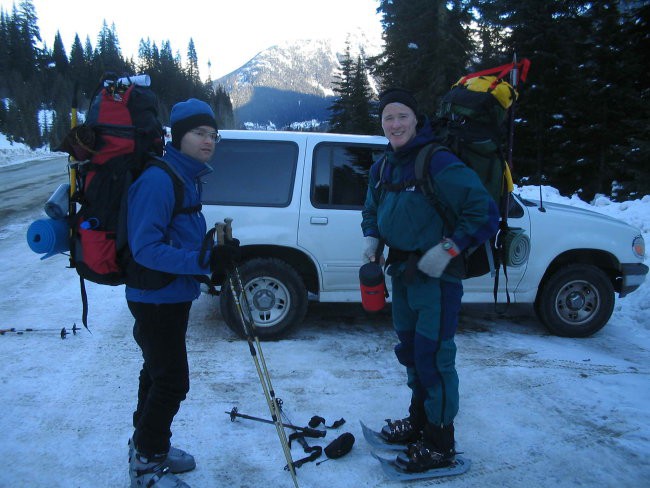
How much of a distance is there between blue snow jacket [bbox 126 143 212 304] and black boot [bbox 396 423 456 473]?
5.48 feet

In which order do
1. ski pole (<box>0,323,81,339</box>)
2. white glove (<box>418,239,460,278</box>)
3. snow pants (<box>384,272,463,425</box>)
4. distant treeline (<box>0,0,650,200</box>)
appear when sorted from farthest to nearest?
distant treeline (<box>0,0,650,200</box>) < ski pole (<box>0,323,81,339</box>) < snow pants (<box>384,272,463,425</box>) < white glove (<box>418,239,460,278</box>)

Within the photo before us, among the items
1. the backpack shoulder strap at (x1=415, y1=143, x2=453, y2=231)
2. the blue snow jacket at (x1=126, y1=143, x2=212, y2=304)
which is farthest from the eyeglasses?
the backpack shoulder strap at (x1=415, y1=143, x2=453, y2=231)

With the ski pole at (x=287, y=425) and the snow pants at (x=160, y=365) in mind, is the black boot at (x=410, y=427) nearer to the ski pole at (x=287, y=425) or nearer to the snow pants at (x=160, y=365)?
the ski pole at (x=287, y=425)

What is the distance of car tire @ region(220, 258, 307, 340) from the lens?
4.91 m

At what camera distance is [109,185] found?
7.93 ft

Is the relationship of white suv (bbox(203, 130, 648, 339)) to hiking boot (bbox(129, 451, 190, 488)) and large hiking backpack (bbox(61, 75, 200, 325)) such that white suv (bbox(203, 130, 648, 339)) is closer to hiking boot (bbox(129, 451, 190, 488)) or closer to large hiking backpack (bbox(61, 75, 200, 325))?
hiking boot (bbox(129, 451, 190, 488))

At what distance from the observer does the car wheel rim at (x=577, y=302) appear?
5340 mm

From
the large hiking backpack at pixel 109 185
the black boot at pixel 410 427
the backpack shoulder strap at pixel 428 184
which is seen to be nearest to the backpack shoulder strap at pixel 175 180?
the large hiking backpack at pixel 109 185

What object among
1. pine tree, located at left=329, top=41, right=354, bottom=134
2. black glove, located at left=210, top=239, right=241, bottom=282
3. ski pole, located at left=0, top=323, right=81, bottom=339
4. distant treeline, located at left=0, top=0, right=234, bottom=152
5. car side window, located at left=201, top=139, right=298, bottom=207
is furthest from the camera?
distant treeline, located at left=0, top=0, right=234, bottom=152

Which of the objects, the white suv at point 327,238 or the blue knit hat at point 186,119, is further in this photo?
the white suv at point 327,238

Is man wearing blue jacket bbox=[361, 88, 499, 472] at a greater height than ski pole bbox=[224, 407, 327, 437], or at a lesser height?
greater

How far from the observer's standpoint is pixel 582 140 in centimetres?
1789

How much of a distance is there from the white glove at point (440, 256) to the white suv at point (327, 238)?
2329 millimetres

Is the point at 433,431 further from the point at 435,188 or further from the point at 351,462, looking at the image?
the point at 435,188
